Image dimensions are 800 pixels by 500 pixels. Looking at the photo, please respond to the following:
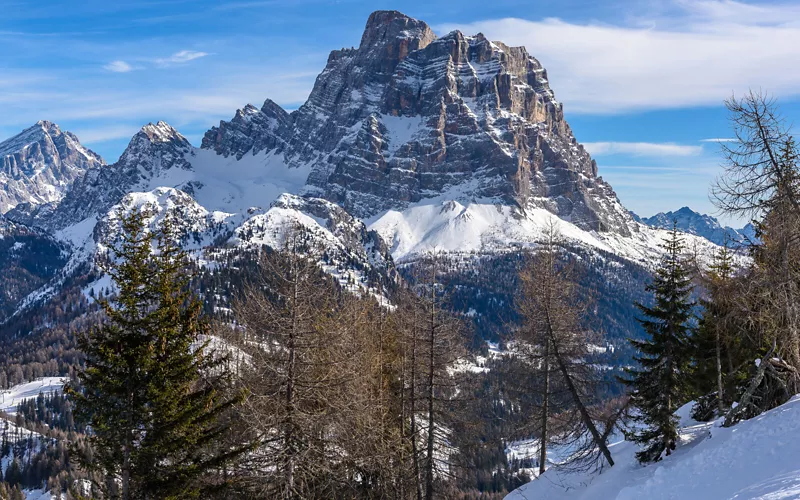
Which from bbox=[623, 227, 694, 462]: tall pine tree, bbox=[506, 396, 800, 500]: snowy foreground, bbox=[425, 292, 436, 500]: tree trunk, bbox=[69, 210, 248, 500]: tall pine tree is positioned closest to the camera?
bbox=[506, 396, 800, 500]: snowy foreground

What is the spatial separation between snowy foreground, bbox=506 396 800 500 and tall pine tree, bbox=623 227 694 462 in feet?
2.62

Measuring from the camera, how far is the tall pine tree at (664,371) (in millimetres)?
20125

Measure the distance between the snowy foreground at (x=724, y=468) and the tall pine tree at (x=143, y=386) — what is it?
14467mm

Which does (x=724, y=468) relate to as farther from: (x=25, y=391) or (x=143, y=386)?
(x=25, y=391)

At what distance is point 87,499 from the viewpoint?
14.3m

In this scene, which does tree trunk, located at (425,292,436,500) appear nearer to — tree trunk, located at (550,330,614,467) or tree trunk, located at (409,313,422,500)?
tree trunk, located at (409,313,422,500)

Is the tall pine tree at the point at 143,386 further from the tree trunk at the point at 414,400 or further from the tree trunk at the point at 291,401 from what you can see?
the tree trunk at the point at 414,400

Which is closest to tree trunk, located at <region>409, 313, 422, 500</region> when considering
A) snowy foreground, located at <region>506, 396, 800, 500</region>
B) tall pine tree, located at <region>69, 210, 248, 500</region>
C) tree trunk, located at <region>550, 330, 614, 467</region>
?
tree trunk, located at <region>550, 330, 614, 467</region>

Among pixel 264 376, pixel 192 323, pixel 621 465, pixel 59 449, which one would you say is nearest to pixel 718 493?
pixel 621 465

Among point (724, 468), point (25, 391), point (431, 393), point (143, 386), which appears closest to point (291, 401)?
point (143, 386)

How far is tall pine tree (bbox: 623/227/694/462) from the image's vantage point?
20.1 meters

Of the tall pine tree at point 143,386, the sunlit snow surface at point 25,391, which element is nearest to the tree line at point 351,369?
the tall pine tree at point 143,386

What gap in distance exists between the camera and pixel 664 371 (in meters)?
20.6

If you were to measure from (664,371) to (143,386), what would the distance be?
A: 62.3 feet
